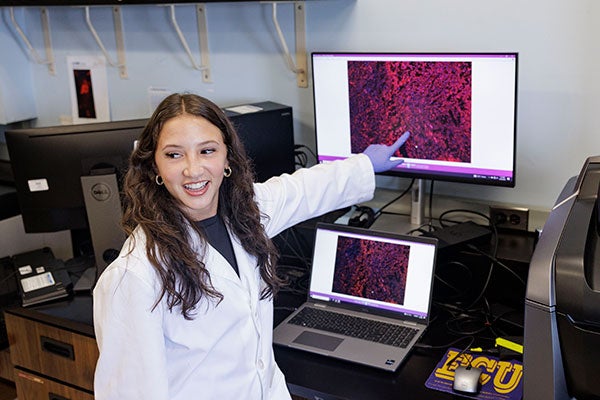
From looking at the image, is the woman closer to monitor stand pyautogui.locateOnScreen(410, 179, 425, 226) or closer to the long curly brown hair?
the long curly brown hair

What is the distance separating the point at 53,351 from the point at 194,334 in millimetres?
659

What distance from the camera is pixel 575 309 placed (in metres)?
0.97

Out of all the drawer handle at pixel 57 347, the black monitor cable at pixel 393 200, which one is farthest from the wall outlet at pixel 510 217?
the drawer handle at pixel 57 347

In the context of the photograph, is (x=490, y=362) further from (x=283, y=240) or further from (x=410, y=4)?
(x=410, y=4)

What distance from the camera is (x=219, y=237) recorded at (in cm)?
134

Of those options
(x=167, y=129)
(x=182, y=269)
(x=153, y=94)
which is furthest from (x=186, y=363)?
(x=153, y=94)

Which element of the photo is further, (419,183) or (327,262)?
(419,183)

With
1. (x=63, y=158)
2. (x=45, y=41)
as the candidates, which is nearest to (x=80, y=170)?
(x=63, y=158)

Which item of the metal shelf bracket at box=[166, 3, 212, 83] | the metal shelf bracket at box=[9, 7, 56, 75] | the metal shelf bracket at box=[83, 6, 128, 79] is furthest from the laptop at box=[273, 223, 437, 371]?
the metal shelf bracket at box=[9, 7, 56, 75]

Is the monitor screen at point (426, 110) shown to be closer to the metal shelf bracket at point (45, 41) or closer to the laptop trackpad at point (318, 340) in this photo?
the laptop trackpad at point (318, 340)

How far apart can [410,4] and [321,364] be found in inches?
38.4

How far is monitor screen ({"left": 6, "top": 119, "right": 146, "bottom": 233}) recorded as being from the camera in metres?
1.72

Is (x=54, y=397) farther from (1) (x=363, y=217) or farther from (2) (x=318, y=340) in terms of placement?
(1) (x=363, y=217)

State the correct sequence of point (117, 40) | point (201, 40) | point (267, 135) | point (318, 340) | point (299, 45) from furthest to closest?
1. point (117, 40)
2. point (201, 40)
3. point (299, 45)
4. point (267, 135)
5. point (318, 340)
